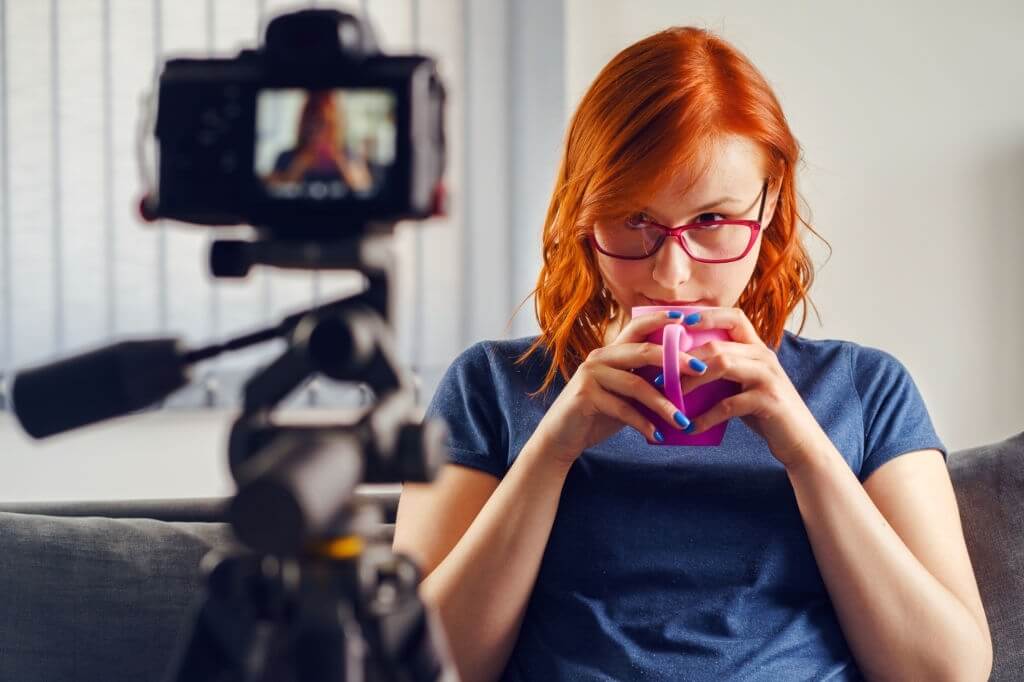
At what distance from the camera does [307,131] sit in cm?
48

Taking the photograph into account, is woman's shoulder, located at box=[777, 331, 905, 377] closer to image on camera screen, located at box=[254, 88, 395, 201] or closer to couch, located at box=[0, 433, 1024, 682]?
couch, located at box=[0, 433, 1024, 682]

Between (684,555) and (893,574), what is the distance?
8.9 inches

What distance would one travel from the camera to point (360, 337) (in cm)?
47

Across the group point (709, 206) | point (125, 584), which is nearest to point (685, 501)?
point (709, 206)

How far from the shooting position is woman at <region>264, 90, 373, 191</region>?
0.48 metres

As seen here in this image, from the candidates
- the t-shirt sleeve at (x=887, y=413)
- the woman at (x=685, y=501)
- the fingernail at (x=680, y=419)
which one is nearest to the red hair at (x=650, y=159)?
the woman at (x=685, y=501)

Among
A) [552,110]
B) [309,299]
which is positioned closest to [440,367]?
[309,299]

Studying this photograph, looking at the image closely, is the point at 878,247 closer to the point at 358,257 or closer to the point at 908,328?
the point at 908,328

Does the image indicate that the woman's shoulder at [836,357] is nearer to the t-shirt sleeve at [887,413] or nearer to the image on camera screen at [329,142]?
the t-shirt sleeve at [887,413]

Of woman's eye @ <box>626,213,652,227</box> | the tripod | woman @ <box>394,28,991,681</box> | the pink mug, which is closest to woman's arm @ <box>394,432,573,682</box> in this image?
woman @ <box>394,28,991,681</box>

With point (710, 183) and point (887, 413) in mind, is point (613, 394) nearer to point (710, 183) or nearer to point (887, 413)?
point (710, 183)

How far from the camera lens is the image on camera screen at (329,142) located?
475mm

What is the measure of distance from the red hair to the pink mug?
0.21 m

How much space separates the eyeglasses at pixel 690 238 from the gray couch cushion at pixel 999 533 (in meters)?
0.60
